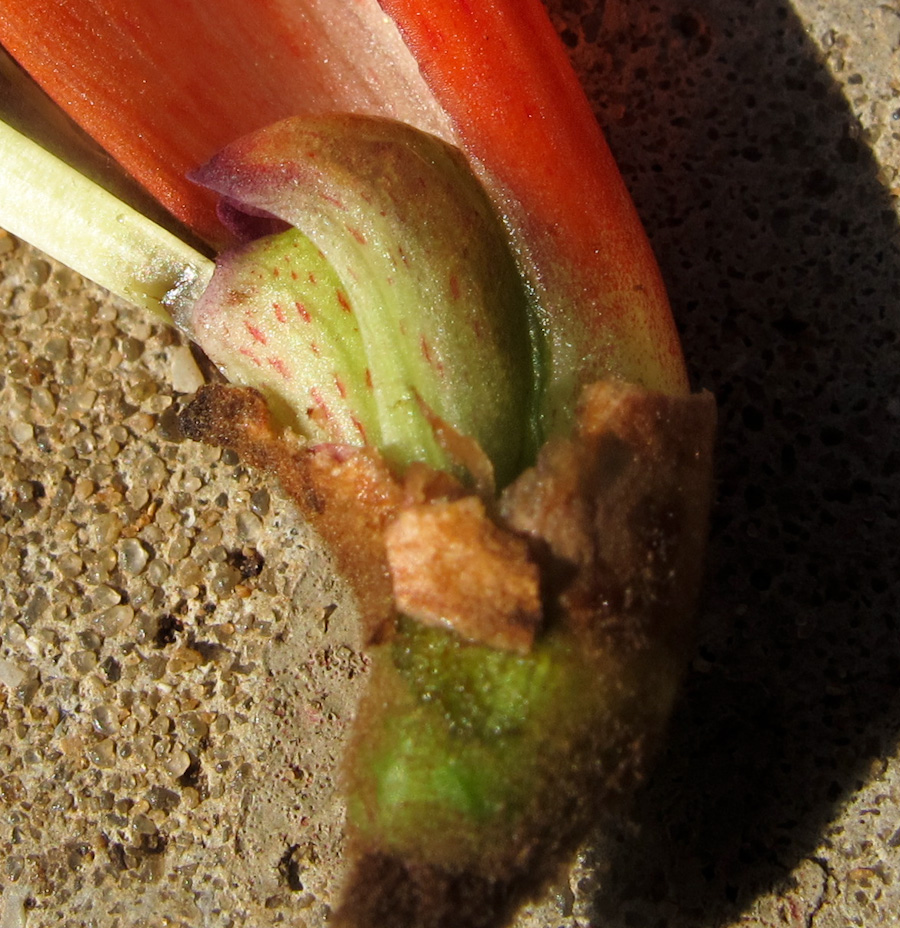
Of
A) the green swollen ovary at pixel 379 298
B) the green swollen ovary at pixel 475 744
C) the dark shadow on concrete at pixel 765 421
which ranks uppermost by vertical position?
the green swollen ovary at pixel 379 298

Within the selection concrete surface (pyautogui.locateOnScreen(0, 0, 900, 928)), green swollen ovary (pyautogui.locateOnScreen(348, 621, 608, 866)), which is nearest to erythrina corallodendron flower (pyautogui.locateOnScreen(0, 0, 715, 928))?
green swollen ovary (pyautogui.locateOnScreen(348, 621, 608, 866))

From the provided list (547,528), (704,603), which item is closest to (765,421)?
(704,603)

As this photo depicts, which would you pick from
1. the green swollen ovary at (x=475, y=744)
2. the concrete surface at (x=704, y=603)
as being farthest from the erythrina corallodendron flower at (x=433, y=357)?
the concrete surface at (x=704, y=603)

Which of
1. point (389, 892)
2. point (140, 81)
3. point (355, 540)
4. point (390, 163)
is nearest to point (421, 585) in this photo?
point (355, 540)

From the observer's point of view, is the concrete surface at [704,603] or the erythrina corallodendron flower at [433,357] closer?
the erythrina corallodendron flower at [433,357]

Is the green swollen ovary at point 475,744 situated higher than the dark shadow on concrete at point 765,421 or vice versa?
the green swollen ovary at point 475,744

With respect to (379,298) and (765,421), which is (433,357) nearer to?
(379,298)

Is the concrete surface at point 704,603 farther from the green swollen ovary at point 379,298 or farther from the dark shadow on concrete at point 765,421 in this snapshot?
the green swollen ovary at point 379,298
